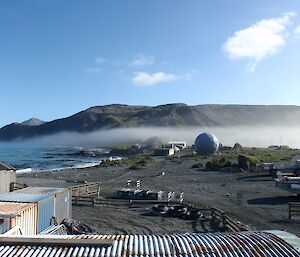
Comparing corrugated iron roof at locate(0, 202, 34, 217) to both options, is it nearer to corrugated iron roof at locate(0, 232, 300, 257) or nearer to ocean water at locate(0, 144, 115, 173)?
corrugated iron roof at locate(0, 232, 300, 257)

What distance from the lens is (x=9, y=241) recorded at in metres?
11.1

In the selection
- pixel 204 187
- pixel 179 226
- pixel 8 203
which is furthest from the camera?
pixel 204 187

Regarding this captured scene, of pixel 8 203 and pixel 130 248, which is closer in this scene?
pixel 130 248

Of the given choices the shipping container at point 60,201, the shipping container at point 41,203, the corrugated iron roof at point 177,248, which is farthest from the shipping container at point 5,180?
the corrugated iron roof at point 177,248

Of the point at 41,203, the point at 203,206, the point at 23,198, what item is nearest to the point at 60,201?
the point at 23,198

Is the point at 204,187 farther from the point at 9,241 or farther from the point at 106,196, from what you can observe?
the point at 9,241

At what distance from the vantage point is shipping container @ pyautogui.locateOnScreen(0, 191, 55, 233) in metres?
18.8

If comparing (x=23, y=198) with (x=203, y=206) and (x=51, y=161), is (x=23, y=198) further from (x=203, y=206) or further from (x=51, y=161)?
(x=51, y=161)

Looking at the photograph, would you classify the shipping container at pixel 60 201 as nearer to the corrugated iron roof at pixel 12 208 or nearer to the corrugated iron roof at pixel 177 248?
the corrugated iron roof at pixel 12 208

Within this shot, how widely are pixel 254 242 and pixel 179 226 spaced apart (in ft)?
44.7

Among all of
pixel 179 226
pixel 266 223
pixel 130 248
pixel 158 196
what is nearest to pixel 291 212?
pixel 266 223

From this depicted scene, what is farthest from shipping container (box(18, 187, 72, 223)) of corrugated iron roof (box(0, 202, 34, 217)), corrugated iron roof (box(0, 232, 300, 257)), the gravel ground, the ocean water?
the ocean water

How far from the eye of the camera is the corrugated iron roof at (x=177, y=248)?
34.3ft

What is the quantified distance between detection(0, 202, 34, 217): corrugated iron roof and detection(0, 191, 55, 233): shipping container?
81 centimetres
